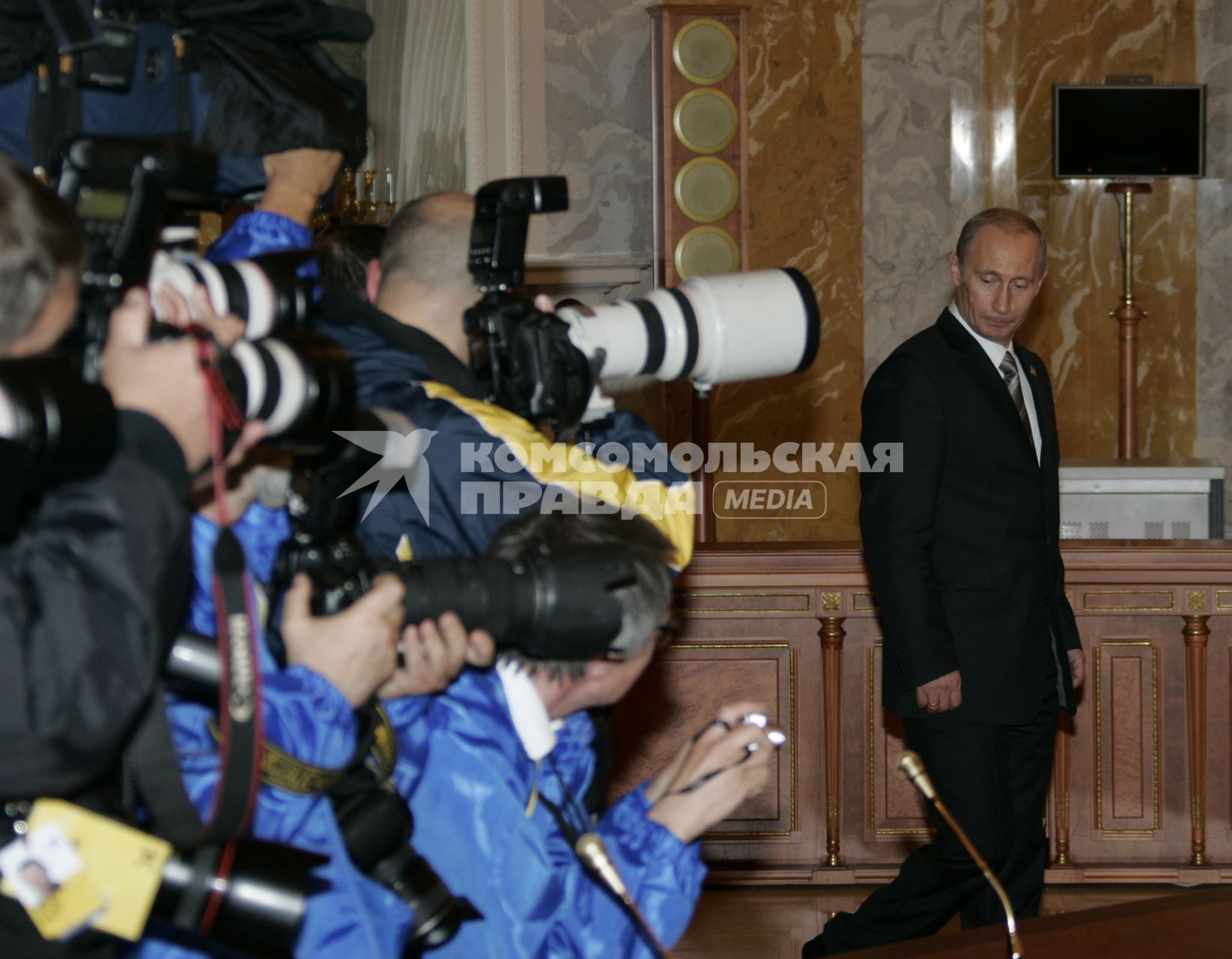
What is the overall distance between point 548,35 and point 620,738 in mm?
3089

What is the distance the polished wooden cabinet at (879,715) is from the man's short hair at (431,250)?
72.0 inches

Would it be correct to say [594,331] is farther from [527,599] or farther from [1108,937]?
[1108,937]

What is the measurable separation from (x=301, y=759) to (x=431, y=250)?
32.0 inches

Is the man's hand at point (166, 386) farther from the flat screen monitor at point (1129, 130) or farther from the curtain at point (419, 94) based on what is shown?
the flat screen monitor at point (1129, 130)

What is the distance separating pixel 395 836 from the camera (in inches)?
54.0

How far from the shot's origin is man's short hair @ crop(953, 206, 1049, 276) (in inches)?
119

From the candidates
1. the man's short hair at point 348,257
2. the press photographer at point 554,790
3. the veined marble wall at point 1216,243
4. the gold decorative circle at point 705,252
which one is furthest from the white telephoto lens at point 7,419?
the veined marble wall at point 1216,243

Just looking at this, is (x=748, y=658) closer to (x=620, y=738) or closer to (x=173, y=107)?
(x=620, y=738)

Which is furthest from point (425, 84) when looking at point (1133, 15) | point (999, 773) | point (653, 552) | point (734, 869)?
point (653, 552)

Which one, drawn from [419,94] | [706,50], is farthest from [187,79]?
[419,94]

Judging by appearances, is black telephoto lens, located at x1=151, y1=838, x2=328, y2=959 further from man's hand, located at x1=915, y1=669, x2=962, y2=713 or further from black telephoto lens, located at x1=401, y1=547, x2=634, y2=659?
man's hand, located at x1=915, y1=669, x2=962, y2=713

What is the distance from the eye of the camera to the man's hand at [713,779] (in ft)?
4.91

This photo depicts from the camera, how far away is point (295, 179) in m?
1.81

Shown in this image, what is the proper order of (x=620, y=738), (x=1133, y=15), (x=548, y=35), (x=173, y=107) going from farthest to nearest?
1. (x=1133, y=15)
2. (x=548, y=35)
3. (x=620, y=738)
4. (x=173, y=107)
